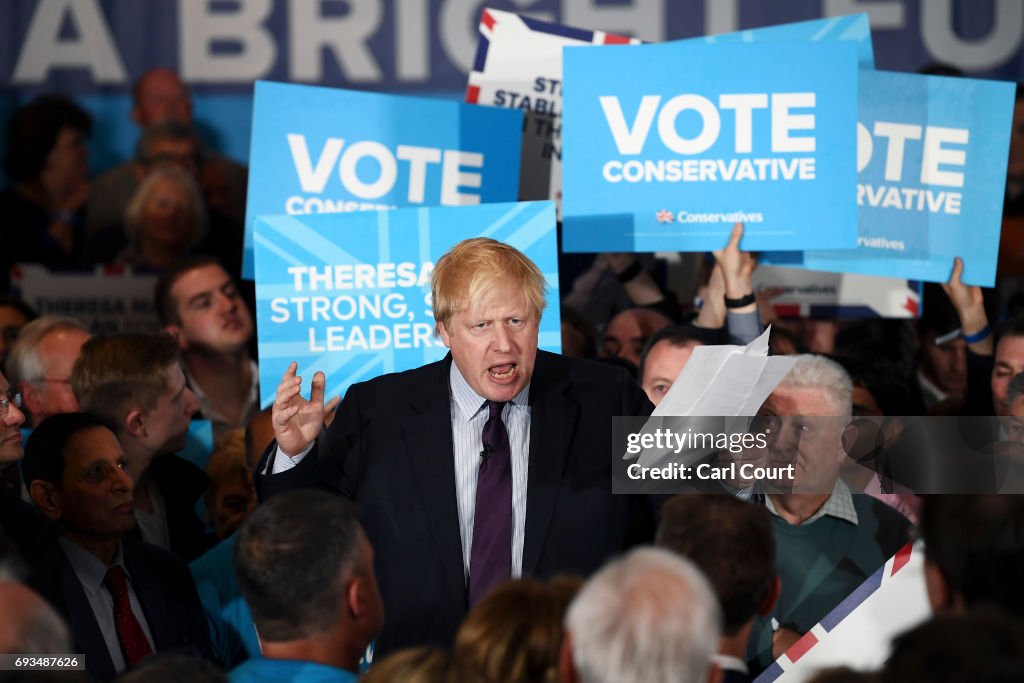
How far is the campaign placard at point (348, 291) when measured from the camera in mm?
3682

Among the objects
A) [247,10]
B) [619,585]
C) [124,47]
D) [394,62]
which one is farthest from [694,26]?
[619,585]

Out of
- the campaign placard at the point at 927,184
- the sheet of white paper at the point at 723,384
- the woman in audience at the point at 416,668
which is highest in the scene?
the campaign placard at the point at 927,184

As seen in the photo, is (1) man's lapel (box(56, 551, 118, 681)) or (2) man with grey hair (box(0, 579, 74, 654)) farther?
(1) man's lapel (box(56, 551, 118, 681))

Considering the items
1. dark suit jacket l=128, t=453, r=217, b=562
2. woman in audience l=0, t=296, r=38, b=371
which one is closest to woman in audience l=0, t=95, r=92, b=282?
woman in audience l=0, t=296, r=38, b=371

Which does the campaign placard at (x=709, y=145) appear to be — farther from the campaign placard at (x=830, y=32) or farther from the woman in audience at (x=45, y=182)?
the woman in audience at (x=45, y=182)

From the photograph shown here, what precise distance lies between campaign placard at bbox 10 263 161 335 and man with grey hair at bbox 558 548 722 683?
14.0 ft

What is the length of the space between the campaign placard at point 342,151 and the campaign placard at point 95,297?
174 centimetres

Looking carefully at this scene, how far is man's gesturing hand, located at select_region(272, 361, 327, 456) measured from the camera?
292 centimetres

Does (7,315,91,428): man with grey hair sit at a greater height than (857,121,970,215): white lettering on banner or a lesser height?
lesser

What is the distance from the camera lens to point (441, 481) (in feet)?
9.59

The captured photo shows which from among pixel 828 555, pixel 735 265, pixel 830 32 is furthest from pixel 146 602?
pixel 830 32

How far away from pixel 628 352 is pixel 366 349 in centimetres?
153

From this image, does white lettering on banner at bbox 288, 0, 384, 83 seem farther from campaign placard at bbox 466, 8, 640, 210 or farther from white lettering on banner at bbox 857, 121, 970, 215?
white lettering on banner at bbox 857, 121, 970, 215

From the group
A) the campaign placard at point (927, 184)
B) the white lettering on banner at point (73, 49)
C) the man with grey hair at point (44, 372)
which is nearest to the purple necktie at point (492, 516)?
the campaign placard at point (927, 184)
